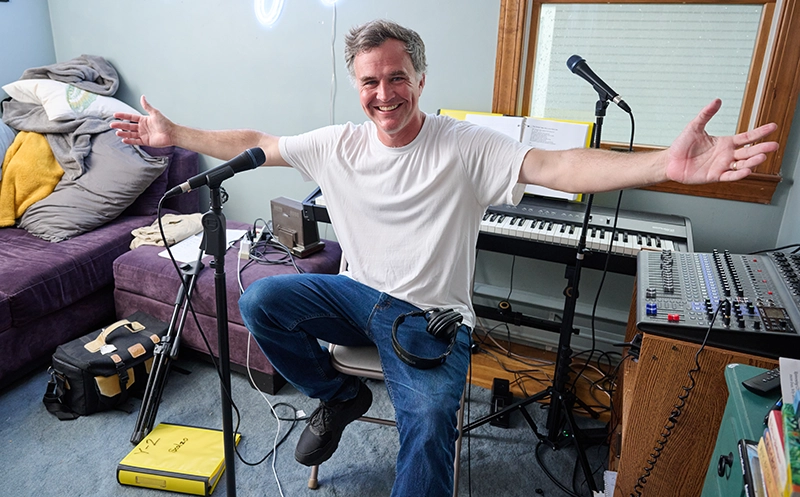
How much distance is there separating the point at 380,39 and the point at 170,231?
1.55 metres

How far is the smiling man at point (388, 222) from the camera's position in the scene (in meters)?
1.47

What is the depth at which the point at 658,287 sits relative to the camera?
1483 millimetres

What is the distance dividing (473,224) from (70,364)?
157cm

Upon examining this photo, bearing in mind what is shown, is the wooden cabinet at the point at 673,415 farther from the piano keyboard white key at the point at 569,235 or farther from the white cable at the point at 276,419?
the white cable at the point at 276,419

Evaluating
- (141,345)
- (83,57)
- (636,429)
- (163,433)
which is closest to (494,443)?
(636,429)

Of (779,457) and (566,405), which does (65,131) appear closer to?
(566,405)

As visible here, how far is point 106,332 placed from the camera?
7.11ft

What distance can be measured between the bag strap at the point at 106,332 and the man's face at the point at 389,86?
1.36 m

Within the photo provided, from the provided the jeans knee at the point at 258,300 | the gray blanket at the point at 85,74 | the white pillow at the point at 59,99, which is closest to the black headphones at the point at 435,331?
the jeans knee at the point at 258,300

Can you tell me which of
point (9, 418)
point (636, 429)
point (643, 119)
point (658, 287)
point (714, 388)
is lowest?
point (9, 418)

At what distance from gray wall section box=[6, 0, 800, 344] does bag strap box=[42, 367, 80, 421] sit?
4.55 ft

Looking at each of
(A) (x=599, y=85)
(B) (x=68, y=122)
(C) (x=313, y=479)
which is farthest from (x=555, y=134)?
(B) (x=68, y=122)

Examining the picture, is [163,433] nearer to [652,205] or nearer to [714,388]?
[714,388]

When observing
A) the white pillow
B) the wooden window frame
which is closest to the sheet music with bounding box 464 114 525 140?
the wooden window frame
